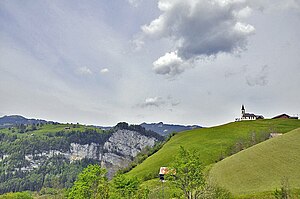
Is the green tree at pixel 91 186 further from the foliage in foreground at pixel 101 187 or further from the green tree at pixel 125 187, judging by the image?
the green tree at pixel 125 187

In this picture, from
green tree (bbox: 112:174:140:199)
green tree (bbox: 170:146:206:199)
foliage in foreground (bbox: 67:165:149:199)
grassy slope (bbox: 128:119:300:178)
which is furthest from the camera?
grassy slope (bbox: 128:119:300:178)

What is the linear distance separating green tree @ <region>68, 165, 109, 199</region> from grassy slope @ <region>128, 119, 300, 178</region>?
56.0 m

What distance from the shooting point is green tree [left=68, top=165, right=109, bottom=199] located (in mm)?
67375

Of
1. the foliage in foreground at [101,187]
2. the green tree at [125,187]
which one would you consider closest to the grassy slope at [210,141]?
the green tree at [125,187]

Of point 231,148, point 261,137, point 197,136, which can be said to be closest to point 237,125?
point 197,136

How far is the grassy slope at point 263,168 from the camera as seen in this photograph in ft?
235

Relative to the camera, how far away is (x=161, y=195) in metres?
84.3

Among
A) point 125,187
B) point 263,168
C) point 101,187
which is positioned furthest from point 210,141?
point 101,187

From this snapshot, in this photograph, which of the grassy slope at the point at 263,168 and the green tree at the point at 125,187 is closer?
the green tree at the point at 125,187

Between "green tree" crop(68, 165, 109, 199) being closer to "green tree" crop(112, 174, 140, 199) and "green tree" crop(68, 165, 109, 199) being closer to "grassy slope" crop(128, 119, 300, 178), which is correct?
"green tree" crop(112, 174, 140, 199)

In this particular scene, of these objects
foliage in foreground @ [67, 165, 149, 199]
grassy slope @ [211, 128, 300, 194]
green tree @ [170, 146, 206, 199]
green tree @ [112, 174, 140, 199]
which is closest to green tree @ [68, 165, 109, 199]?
foliage in foreground @ [67, 165, 149, 199]

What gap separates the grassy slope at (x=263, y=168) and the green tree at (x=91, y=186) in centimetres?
2832

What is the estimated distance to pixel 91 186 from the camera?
68.7 meters

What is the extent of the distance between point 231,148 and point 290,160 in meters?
54.2
